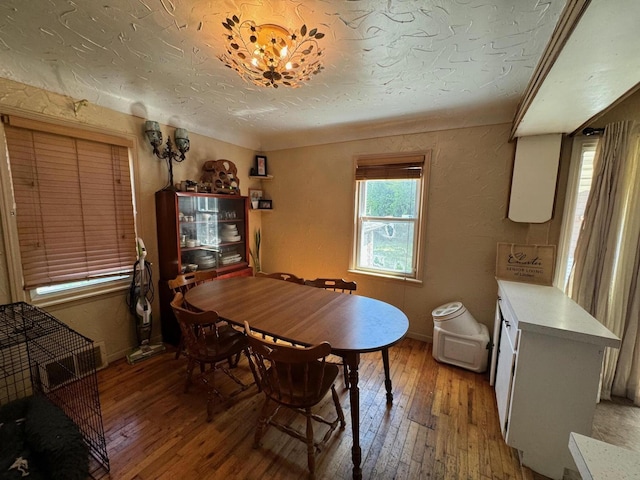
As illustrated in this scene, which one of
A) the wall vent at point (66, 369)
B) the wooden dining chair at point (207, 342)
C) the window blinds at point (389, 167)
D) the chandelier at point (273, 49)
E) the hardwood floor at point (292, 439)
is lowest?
the hardwood floor at point (292, 439)

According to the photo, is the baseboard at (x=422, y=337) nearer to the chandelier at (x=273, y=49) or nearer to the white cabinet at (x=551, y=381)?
the white cabinet at (x=551, y=381)

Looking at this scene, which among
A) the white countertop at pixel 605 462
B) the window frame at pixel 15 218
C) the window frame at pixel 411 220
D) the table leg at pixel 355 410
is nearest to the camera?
the white countertop at pixel 605 462

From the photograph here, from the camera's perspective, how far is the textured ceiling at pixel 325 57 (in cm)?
123

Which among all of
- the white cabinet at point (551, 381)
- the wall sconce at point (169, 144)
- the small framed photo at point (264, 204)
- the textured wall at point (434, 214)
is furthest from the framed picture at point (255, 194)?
the white cabinet at point (551, 381)

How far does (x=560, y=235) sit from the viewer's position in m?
2.22

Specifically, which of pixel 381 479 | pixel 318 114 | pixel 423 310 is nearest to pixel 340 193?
pixel 318 114

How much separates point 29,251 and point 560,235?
4263mm

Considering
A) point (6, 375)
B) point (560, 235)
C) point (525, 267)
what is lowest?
point (6, 375)

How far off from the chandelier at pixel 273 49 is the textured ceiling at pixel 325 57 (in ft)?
0.16

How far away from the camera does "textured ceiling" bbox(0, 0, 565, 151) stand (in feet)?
4.03

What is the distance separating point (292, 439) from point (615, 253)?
2689 millimetres

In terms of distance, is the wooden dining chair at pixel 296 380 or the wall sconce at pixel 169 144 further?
the wall sconce at pixel 169 144

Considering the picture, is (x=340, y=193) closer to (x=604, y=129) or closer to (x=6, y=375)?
(x=604, y=129)

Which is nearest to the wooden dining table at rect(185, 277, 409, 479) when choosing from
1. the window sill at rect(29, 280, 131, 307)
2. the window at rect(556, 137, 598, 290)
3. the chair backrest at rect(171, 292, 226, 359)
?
the chair backrest at rect(171, 292, 226, 359)
